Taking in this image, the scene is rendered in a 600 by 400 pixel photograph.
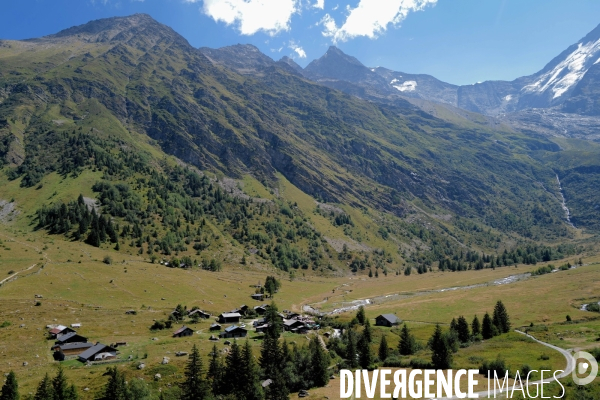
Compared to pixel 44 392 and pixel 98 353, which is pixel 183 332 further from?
pixel 44 392

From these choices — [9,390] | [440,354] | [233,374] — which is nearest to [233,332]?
[233,374]

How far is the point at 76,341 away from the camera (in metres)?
74.6

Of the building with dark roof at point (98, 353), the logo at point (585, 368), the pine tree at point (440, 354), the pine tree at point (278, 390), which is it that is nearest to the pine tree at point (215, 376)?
the pine tree at point (278, 390)

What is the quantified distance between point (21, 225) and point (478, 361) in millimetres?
196024

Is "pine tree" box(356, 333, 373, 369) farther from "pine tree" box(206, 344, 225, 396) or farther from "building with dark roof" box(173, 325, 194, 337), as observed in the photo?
"building with dark roof" box(173, 325, 194, 337)

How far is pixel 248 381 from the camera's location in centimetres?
6344

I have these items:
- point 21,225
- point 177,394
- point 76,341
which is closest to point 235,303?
point 76,341

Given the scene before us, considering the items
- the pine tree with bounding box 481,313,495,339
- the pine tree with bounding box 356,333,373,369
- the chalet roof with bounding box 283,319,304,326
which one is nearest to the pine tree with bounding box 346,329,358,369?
the pine tree with bounding box 356,333,373,369

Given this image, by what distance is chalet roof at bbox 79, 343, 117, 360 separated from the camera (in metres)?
68.2

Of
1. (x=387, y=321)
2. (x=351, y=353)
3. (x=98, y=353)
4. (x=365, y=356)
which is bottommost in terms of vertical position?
(x=387, y=321)

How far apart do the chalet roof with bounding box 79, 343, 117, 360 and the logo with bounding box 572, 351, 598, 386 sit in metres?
75.4

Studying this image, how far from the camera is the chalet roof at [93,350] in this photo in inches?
2687

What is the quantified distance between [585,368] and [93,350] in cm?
8138

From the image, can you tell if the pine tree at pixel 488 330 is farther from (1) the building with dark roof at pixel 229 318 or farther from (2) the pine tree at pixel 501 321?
(1) the building with dark roof at pixel 229 318
